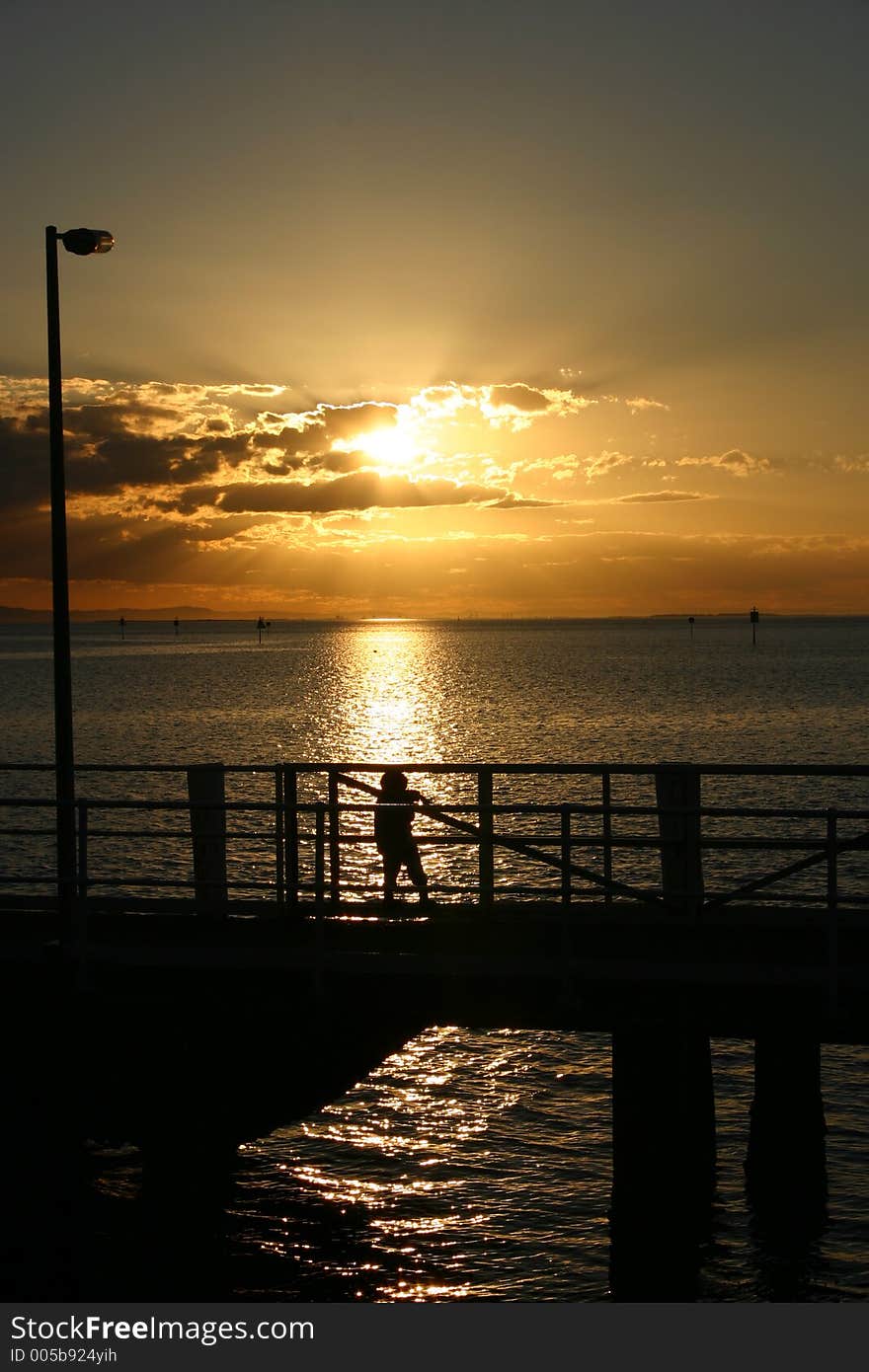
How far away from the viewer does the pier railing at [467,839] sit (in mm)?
11938

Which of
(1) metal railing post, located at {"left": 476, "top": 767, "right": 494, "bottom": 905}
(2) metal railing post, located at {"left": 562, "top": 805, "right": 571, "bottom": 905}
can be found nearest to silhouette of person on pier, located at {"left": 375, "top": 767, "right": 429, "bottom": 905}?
(1) metal railing post, located at {"left": 476, "top": 767, "right": 494, "bottom": 905}

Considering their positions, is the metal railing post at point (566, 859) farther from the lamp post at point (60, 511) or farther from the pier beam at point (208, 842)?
the lamp post at point (60, 511)

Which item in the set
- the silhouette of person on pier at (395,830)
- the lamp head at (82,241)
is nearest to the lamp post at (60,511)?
the lamp head at (82,241)

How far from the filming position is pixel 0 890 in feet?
98.2

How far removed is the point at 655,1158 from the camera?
36.8 ft

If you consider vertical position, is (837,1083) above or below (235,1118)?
below

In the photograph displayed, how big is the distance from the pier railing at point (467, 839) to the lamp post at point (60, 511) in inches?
13.8

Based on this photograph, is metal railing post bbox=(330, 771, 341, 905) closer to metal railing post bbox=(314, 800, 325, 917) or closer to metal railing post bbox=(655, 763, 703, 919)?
metal railing post bbox=(314, 800, 325, 917)

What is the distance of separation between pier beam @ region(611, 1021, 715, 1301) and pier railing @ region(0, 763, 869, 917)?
1.29 metres

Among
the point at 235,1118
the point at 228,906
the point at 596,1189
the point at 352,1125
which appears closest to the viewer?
the point at 235,1118
